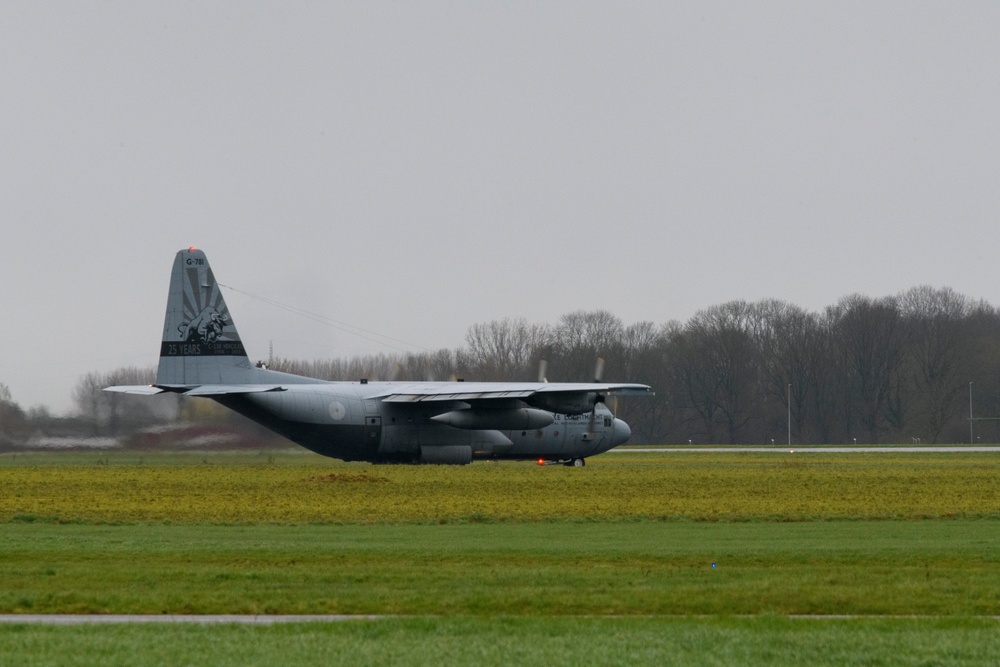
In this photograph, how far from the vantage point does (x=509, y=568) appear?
2014 cm

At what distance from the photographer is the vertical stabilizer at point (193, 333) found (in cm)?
5028

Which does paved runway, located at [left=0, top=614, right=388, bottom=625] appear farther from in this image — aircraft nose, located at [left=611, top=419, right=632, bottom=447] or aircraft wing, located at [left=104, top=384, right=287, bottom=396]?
aircraft nose, located at [left=611, top=419, right=632, bottom=447]

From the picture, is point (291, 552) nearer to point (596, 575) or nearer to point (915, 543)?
point (596, 575)

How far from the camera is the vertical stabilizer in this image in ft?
165

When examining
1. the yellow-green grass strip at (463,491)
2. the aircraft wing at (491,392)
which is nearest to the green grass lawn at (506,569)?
the yellow-green grass strip at (463,491)

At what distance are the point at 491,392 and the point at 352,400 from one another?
564 cm

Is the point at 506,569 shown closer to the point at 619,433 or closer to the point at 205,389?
the point at 205,389

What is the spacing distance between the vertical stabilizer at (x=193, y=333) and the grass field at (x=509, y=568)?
23.2ft

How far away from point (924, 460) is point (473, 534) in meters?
48.8

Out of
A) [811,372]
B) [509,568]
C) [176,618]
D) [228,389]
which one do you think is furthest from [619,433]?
[811,372]

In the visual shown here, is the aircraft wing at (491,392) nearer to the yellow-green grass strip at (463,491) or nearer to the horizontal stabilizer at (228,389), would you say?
the yellow-green grass strip at (463,491)

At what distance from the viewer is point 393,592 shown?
1734 cm

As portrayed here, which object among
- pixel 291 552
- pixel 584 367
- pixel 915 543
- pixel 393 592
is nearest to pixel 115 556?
pixel 291 552

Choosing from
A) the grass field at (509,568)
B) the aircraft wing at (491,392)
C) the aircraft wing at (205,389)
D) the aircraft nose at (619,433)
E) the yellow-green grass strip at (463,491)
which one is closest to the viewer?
the grass field at (509,568)
